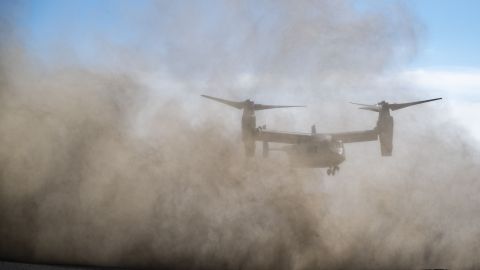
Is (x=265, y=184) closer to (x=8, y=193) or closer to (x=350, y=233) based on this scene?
(x=350, y=233)

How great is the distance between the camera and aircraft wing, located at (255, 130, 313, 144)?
44.7m

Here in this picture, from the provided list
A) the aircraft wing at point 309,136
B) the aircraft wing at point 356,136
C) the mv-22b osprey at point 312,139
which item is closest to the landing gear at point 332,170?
the mv-22b osprey at point 312,139

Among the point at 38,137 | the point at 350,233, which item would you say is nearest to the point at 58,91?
the point at 38,137

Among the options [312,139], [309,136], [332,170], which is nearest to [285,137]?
[309,136]

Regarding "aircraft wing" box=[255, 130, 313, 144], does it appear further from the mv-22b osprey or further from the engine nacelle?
the engine nacelle

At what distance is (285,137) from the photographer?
46.1m

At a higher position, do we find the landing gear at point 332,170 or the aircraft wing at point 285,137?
the aircraft wing at point 285,137

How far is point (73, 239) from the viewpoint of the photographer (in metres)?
33.3

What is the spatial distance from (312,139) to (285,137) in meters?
2.42

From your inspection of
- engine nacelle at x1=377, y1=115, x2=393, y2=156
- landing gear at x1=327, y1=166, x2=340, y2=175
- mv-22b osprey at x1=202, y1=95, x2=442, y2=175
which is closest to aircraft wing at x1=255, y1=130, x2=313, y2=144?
mv-22b osprey at x1=202, y1=95, x2=442, y2=175

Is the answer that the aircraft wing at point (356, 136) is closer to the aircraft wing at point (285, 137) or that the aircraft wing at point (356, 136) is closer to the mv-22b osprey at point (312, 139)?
the mv-22b osprey at point (312, 139)

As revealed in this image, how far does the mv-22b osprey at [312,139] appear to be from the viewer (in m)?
42.4

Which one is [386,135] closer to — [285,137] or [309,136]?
[309,136]

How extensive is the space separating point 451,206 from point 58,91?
3130 centimetres
